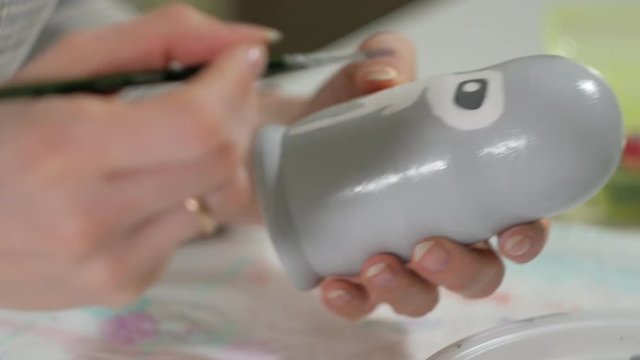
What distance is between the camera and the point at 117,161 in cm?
35

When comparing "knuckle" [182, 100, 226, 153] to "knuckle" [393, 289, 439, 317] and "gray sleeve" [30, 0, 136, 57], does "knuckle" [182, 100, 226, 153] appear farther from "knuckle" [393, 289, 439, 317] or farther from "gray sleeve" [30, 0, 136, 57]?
"gray sleeve" [30, 0, 136, 57]

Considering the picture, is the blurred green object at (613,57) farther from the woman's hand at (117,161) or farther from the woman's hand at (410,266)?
the woman's hand at (117,161)

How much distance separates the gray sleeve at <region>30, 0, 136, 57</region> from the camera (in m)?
0.66

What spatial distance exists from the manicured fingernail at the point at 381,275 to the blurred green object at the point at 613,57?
0.56 feet

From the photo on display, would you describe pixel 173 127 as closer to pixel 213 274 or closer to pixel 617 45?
pixel 213 274

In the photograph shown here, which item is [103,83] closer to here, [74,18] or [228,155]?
[228,155]

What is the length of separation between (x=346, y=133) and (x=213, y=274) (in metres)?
0.16

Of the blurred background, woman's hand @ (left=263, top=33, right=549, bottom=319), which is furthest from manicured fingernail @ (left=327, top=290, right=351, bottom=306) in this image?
the blurred background

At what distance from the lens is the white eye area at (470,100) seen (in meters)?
0.36

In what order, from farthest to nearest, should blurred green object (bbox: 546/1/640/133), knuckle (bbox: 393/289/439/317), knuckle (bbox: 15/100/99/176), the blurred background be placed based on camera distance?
the blurred background
blurred green object (bbox: 546/1/640/133)
knuckle (bbox: 393/289/439/317)
knuckle (bbox: 15/100/99/176)

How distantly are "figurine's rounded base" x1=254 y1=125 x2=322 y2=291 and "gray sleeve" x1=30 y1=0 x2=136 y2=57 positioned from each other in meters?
0.27

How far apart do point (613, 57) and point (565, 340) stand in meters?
0.33

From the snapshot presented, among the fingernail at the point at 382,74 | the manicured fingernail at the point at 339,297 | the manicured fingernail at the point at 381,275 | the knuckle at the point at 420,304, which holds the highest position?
the fingernail at the point at 382,74

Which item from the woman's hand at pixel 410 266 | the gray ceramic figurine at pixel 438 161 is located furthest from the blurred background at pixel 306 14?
the gray ceramic figurine at pixel 438 161
